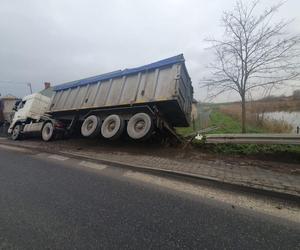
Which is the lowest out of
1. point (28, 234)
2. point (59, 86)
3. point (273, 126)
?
point (28, 234)

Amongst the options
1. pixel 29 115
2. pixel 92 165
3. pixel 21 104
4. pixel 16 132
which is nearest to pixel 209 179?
pixel 92 165

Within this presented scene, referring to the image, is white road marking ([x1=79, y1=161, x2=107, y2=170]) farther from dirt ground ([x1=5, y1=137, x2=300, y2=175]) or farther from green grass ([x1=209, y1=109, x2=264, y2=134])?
green grass ([x1=209, y1=109, x2=264, y2=134])

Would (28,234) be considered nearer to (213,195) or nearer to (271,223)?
(213,195)

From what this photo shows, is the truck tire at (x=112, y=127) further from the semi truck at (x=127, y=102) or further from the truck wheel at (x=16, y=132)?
the truck wheel at (x=16, y=132)

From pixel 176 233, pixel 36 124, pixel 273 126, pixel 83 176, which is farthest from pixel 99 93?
pixel 273 126

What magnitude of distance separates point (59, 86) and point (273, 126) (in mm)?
11860

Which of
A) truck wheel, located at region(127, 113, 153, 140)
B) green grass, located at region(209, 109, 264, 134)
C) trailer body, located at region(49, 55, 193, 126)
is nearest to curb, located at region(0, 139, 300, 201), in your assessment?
truck wheel, located at region(127, 113, 153, 140)

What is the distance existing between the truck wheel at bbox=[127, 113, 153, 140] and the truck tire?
387 millimetres

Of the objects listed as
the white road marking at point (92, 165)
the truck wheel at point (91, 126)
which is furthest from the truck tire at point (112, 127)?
the white road marking at point (92, 165)

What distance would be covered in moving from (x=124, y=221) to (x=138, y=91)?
16.5 ft

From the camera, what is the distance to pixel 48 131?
997 centimetres

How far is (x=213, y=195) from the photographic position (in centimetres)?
349

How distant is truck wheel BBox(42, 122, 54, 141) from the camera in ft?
31.9

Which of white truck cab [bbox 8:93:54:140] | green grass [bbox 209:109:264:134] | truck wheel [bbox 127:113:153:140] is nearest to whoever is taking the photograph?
truck wheel [bbox 127:113:153:140]
